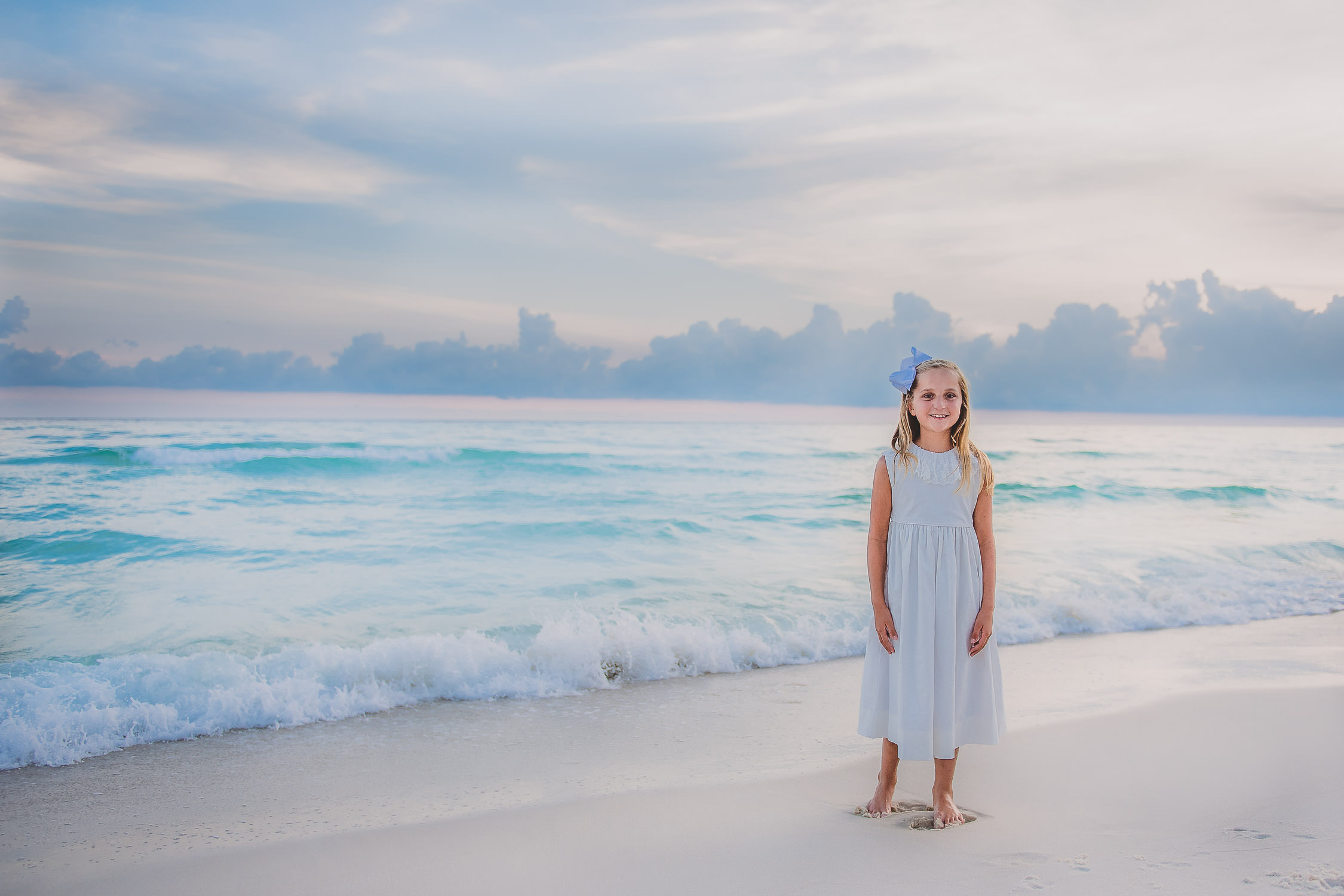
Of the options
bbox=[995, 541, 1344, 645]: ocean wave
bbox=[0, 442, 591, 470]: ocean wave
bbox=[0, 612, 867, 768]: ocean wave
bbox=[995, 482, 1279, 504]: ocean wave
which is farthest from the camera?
bbox=[995, 482, 1279, 504]: ocean wave

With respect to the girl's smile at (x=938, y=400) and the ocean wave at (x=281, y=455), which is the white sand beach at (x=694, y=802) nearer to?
the girl's smile at (x=938, y=400)

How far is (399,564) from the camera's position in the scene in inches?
420

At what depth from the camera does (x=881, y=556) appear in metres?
3.22

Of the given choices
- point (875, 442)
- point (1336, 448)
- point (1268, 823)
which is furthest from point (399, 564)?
point (1336, 448)

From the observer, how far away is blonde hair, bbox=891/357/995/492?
315cm

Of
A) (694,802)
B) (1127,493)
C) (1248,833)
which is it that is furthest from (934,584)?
(1127,493)

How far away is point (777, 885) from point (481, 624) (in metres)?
5.64

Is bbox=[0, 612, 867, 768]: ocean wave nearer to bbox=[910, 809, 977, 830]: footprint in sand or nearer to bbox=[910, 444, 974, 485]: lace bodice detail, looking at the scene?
bbox=[910, 809, 977, 830]: footprint in sand

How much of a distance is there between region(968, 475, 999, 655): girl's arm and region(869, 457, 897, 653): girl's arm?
1.10 ft

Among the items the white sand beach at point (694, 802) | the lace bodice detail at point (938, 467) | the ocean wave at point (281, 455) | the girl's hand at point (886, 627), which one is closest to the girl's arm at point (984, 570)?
the lace bodice detail at point (938, 467)

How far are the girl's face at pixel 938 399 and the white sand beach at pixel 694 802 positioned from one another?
1770mm

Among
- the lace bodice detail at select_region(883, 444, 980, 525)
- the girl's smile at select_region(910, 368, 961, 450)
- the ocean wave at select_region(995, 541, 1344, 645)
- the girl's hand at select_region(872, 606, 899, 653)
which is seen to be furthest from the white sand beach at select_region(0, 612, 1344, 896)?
the ocean wave at select_region(995, 541, 1344, 645)

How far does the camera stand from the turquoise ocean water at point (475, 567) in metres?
5.86

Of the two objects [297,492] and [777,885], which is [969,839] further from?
[297,492]
